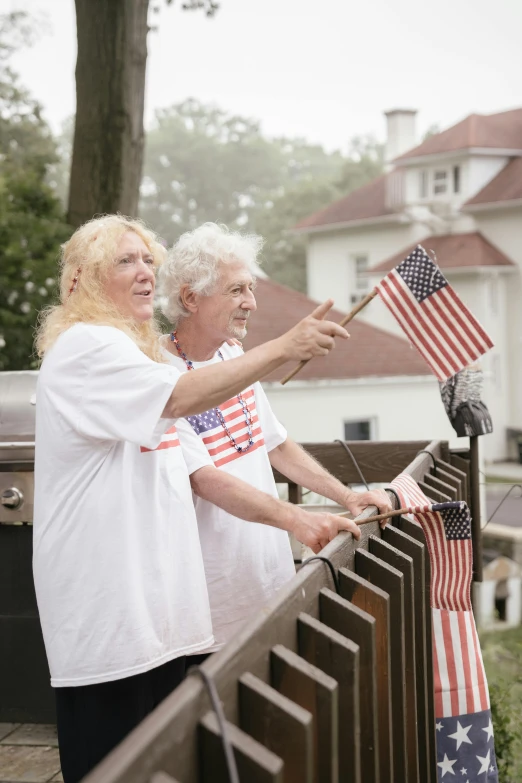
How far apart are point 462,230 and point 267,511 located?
2828 centimetres

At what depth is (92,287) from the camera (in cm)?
249

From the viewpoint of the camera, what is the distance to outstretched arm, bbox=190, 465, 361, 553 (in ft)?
8.82

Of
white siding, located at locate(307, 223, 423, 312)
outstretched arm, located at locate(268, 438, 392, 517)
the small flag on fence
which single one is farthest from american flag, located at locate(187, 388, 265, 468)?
white siding, located at locate(307, 223, 423, 312)

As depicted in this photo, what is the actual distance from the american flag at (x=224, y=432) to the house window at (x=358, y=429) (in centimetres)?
1878

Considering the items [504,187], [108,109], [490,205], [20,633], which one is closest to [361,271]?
[490,205]

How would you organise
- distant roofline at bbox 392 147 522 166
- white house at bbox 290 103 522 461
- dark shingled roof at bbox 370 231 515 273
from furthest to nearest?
distant roofline at bbox 392 147 522 166 < white house at bbox 290 103 522 461 < dark shingled roof at bbox 370 231 515 273

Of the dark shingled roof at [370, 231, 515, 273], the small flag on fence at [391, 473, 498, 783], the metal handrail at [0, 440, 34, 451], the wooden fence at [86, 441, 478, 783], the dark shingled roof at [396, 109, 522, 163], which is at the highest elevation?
the dark shingled roof at [396, 109, 522, 163]

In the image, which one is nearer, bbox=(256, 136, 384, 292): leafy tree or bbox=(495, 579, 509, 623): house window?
bbox=(495, 579, 509, 623): house window

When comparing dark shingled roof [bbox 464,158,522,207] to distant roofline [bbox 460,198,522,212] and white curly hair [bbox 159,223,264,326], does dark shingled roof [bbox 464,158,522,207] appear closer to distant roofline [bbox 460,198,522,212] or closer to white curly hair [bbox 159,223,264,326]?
distant roofline [bbox 460,198,522,212]

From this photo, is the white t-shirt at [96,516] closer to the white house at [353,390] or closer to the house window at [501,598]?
the house window at [501,598]

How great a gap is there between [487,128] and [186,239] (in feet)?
99.0

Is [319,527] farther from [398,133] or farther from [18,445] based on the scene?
[398,133]

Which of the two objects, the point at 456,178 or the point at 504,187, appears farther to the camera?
the point at 456,178

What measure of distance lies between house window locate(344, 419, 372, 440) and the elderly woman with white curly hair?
1880cm
